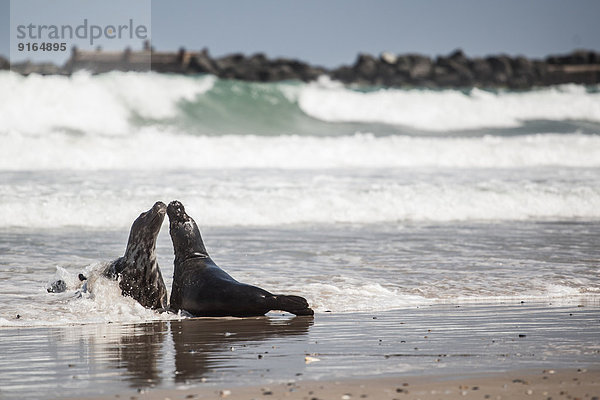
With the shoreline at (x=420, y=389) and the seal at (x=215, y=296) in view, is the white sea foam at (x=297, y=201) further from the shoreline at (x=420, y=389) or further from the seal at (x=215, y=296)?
the shoreline at (x=420, y=389)

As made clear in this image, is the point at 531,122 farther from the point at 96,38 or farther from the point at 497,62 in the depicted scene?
the point at 497,62

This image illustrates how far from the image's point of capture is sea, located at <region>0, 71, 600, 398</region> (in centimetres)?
654

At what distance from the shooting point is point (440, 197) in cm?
1612

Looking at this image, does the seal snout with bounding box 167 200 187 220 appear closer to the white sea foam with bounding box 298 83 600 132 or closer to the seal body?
the seal body

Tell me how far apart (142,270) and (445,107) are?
2776 cm

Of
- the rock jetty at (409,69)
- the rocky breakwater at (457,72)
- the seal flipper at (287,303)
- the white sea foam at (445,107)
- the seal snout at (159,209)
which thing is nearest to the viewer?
the seal flipper at (287,303)

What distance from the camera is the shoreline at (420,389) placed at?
430 centimetres

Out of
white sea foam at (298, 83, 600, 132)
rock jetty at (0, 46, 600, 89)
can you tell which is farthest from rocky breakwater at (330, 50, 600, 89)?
white sea foam at (298, 83, 600, 132)

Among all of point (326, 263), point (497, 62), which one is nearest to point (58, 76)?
point (326, 263)

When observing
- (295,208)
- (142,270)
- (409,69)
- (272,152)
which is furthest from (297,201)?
(409,69)

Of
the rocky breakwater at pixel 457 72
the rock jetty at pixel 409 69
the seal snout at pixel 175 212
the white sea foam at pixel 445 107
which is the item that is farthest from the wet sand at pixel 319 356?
the rocky breakwater at pixel 457 72

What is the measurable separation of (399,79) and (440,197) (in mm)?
35888

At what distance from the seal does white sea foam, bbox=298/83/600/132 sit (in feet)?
79.3

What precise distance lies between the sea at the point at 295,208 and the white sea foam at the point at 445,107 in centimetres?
11
